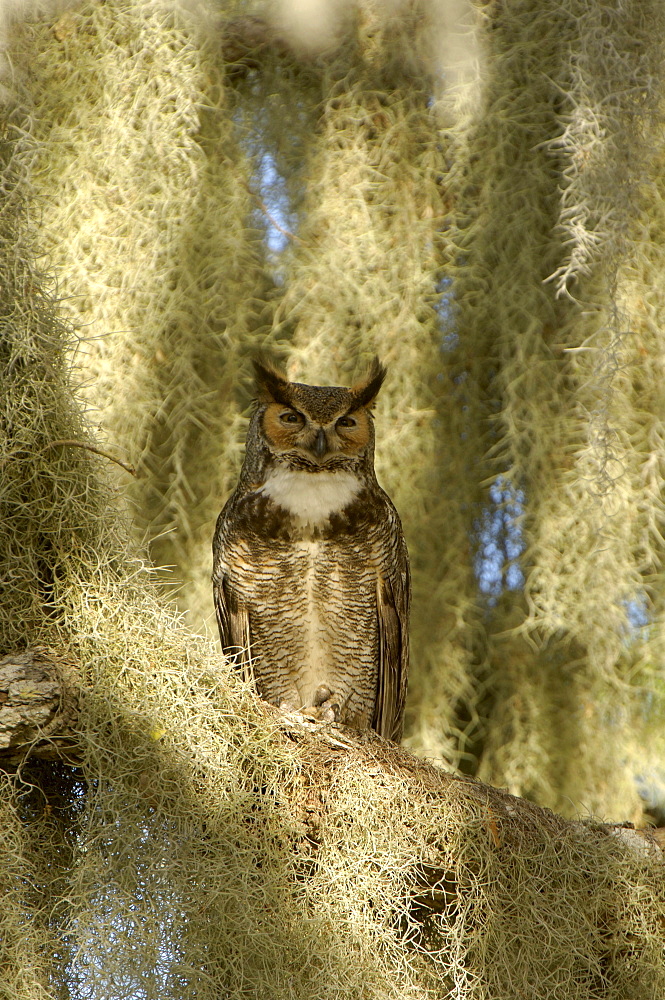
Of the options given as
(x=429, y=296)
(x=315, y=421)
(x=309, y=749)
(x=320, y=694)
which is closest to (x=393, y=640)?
(x=320, y=694)

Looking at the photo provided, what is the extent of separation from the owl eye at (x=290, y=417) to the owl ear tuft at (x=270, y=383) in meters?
0.02

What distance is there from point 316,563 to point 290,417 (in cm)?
27

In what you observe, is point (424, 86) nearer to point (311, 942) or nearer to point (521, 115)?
point (521, 115)

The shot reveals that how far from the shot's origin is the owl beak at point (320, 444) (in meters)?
1.70

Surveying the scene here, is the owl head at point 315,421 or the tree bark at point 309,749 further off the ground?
the owl head at point 315,421

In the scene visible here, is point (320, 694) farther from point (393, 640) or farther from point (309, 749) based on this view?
point (309, 749)

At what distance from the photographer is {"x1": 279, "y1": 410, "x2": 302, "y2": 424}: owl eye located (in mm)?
1737

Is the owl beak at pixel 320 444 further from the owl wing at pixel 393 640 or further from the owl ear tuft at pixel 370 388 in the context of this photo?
the owl wing at pixel 393 640

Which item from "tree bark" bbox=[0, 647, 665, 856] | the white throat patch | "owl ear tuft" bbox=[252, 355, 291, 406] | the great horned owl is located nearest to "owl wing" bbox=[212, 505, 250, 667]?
the great horned owl

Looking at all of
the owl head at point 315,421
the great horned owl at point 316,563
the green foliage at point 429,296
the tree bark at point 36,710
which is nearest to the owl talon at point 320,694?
the great horned owl at point 316,563

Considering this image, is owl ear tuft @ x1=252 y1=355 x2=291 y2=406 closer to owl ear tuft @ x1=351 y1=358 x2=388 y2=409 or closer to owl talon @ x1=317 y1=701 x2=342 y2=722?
owl ear tuft @ x1=351 y1=358 x2=388 y2=409

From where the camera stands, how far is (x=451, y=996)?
3.65 feet

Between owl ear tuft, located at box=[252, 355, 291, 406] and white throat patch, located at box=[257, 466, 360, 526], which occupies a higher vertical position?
owl ear tuft, located at box=[252, 355, 291, 406]

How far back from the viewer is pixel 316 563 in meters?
1.67
